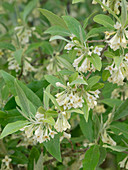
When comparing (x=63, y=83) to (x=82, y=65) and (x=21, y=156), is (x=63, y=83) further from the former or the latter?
(x=21, y=156)

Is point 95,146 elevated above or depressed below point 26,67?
below

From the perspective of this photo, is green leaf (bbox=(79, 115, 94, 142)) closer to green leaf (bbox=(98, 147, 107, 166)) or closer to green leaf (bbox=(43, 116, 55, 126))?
green leaf (bbox=(98, 147, 107, 166))

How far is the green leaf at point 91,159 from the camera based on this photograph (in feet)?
2.64

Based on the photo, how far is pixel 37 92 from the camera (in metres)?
0.88

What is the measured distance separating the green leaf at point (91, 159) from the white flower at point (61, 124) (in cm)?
21

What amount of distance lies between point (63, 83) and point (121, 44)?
0.60 ft

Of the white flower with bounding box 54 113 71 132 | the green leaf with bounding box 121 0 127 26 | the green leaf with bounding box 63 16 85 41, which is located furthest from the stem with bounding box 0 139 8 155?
the green leaf with bounding box 121 0 127 26

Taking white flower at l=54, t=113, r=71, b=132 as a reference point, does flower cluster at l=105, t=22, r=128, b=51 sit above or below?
above

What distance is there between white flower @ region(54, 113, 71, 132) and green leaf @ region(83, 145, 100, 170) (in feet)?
0.67

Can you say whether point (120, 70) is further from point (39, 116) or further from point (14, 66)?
point (14, 66)

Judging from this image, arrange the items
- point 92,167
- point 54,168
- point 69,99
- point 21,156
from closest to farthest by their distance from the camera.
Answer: point 69,99, point 92,167, point 21,156, point 54,168

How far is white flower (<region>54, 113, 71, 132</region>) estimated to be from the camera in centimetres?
67

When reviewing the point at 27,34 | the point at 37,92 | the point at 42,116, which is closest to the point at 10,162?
the point at 37,92

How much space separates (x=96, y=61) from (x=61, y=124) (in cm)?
18
